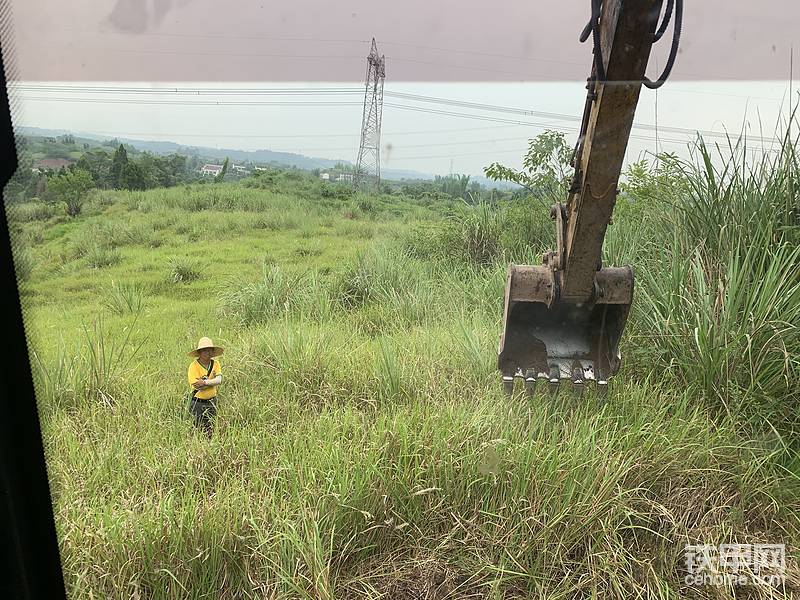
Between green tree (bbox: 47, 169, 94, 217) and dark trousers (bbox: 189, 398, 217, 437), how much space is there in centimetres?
75

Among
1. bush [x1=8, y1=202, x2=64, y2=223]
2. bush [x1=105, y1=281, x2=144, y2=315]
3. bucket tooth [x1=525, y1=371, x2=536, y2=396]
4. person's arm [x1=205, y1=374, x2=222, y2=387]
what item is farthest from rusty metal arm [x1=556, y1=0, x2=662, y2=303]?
bush [x1=105, y1=281, x2=144, y2=315]

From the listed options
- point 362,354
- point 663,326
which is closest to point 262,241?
point 362,354

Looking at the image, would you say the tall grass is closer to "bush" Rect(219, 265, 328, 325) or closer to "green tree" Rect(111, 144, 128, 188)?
"bush" Rect(219, 265, 328, 325)

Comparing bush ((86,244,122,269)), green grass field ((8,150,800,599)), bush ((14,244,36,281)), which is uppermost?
bush ((14,244,36,281))

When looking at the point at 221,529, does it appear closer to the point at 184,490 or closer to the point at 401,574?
the point at 184,490

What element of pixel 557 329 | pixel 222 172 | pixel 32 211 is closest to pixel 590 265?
pixel 557 329

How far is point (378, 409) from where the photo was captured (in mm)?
2111

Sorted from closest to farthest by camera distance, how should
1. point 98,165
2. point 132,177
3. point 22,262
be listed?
1. point 22,262
2. point 98,165
3. point 132,177

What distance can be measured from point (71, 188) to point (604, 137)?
5.10 ft

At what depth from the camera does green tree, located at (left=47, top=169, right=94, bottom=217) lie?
1.30 metres

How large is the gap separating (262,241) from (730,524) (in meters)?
2.10

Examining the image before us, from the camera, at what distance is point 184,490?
1688mm

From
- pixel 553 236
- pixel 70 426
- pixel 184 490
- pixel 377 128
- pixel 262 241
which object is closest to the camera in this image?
pixel 184 490

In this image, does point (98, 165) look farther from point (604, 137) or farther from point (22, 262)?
point (604, 137)
